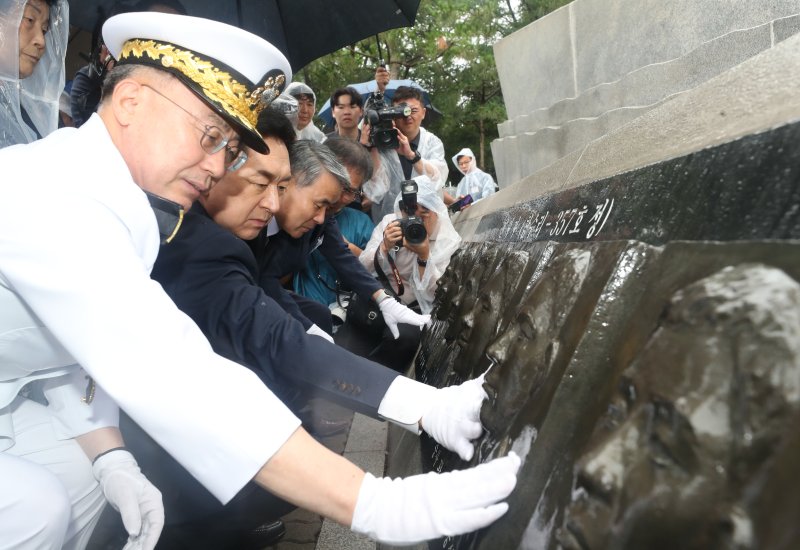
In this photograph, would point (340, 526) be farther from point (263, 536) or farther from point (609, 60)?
point (609, 60)

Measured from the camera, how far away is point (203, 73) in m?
1.72

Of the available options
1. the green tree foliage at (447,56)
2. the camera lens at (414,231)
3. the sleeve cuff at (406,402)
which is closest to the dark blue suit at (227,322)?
the sleeve cuff at (406,402)

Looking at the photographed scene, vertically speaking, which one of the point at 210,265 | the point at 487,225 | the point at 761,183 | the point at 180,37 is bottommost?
the point at 487,225

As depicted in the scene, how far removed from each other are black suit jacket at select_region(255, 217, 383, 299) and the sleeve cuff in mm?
1598

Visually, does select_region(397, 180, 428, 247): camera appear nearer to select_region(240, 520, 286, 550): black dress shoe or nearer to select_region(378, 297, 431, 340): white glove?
select_region(378, 297, 431, 340): white glove

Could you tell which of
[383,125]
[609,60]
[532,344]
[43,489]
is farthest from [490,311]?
[383,125]

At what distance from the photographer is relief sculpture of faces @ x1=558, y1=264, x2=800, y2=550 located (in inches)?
25.3

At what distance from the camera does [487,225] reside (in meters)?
3.04

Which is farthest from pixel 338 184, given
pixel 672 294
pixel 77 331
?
pixel 672 294

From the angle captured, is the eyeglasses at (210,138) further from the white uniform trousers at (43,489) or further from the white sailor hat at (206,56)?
the white uniform trousers at (43,489)

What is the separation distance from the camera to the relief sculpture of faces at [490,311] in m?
1.73

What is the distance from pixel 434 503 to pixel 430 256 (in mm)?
2796

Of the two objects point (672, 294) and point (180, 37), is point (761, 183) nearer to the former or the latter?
point (672, 294)

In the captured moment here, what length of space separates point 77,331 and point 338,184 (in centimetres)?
212
